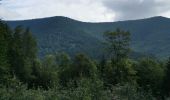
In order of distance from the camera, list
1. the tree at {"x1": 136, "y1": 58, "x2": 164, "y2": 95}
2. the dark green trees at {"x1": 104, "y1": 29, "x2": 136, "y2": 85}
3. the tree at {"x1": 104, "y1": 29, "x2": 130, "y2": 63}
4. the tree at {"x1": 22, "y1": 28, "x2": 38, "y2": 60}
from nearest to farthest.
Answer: the dark green trees at {"x1": 104, "y1": 29, "x2": 136, "y2": 85} < the tree at {"x1": 136, "y1": 58, "x2": 164, "y2": 95} < the tree at {"x1": 104, "y1": 29, "x2": 130, "y2": 63} < the tree at {"x1": 22, "y1": 28, "x2": 38, "y2": 60}

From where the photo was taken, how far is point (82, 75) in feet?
123

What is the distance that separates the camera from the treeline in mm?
27344

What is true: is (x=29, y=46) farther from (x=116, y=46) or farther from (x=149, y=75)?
(x=149, y=75)

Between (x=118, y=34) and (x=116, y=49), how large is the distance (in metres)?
2.88

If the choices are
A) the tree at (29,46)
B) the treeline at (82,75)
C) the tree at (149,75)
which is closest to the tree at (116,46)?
the treeline at (82,75)

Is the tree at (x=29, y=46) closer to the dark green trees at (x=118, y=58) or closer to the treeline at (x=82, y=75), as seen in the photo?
the treeline at (x=82, y=75)

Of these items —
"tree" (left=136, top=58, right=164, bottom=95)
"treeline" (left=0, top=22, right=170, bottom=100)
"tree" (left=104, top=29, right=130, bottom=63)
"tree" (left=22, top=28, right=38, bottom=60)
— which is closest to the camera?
"treeline" (left=0, top=22, right=170, bottom=100)

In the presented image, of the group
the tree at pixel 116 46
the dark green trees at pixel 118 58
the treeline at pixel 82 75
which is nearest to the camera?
the treeline at pixel 82 75

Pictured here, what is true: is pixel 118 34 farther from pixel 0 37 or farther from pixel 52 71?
pixel 52 71

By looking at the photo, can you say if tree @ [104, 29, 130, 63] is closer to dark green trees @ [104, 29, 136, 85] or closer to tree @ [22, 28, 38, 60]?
dark green trees @ [104, 29, 136, 85]

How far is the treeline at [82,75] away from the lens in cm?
2734

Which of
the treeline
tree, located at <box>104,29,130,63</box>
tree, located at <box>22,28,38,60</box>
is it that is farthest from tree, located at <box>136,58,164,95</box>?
tree, located at <box>22,28,38,60</box>

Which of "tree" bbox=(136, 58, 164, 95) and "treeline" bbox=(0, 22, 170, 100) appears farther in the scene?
"tree" bbox=(136, 58, 164, 95)

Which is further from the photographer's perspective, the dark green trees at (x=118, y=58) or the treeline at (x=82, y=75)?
the dark green trees at (x=118, y=58)
